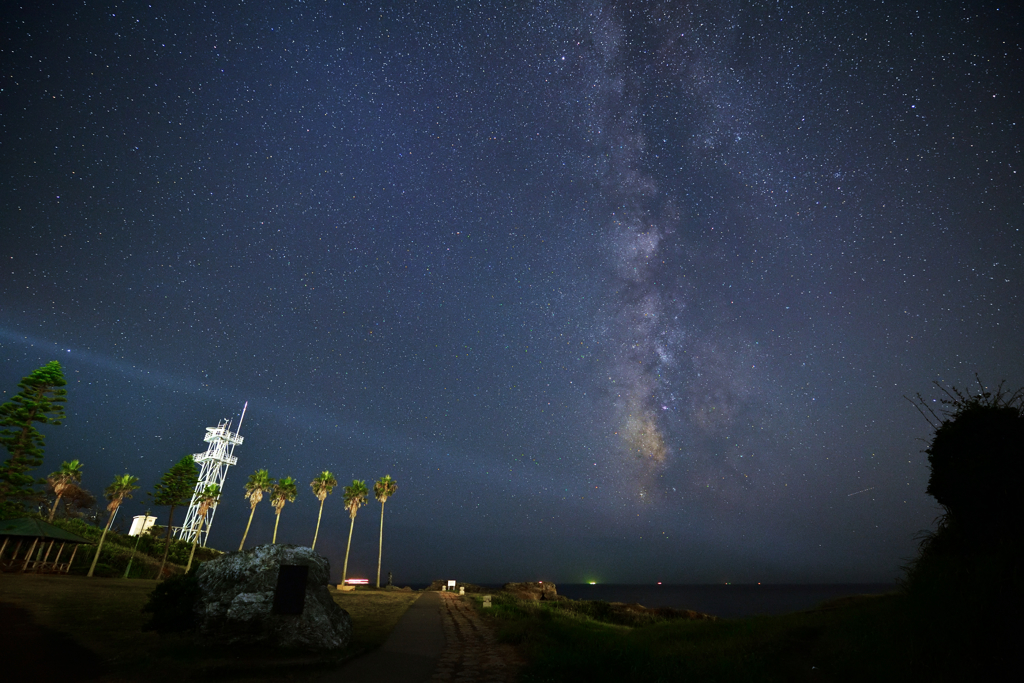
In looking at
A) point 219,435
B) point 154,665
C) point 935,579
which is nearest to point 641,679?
point 935,579

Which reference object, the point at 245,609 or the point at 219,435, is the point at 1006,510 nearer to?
the point at 245,609

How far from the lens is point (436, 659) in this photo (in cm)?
1547

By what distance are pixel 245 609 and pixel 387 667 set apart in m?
5.87

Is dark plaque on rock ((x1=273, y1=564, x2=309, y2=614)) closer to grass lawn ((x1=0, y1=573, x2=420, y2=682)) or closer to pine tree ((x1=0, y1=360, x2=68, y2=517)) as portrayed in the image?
grass lawn ((x1=0, y1=573, x2=420, y2=682))

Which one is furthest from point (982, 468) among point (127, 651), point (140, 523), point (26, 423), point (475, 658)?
point (140, 523)

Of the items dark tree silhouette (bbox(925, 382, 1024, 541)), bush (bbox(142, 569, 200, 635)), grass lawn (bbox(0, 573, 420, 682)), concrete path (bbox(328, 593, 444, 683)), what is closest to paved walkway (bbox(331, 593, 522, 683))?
concrete path (bbox(328, 593, 444, 683))

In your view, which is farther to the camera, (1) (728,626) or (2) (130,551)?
(2) (130,551)

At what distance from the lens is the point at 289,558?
58.9ft

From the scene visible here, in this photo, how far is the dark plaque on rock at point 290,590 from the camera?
1656 cm

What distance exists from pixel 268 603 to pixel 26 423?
4860 cm

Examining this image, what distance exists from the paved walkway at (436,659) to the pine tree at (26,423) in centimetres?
4583

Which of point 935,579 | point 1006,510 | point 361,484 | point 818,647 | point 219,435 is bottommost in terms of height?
point 818,647

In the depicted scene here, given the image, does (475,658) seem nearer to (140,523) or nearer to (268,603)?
(268,603)

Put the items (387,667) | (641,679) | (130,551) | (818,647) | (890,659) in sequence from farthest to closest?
(130,551), (387,667), (818,647), (641,679), (890,659)
